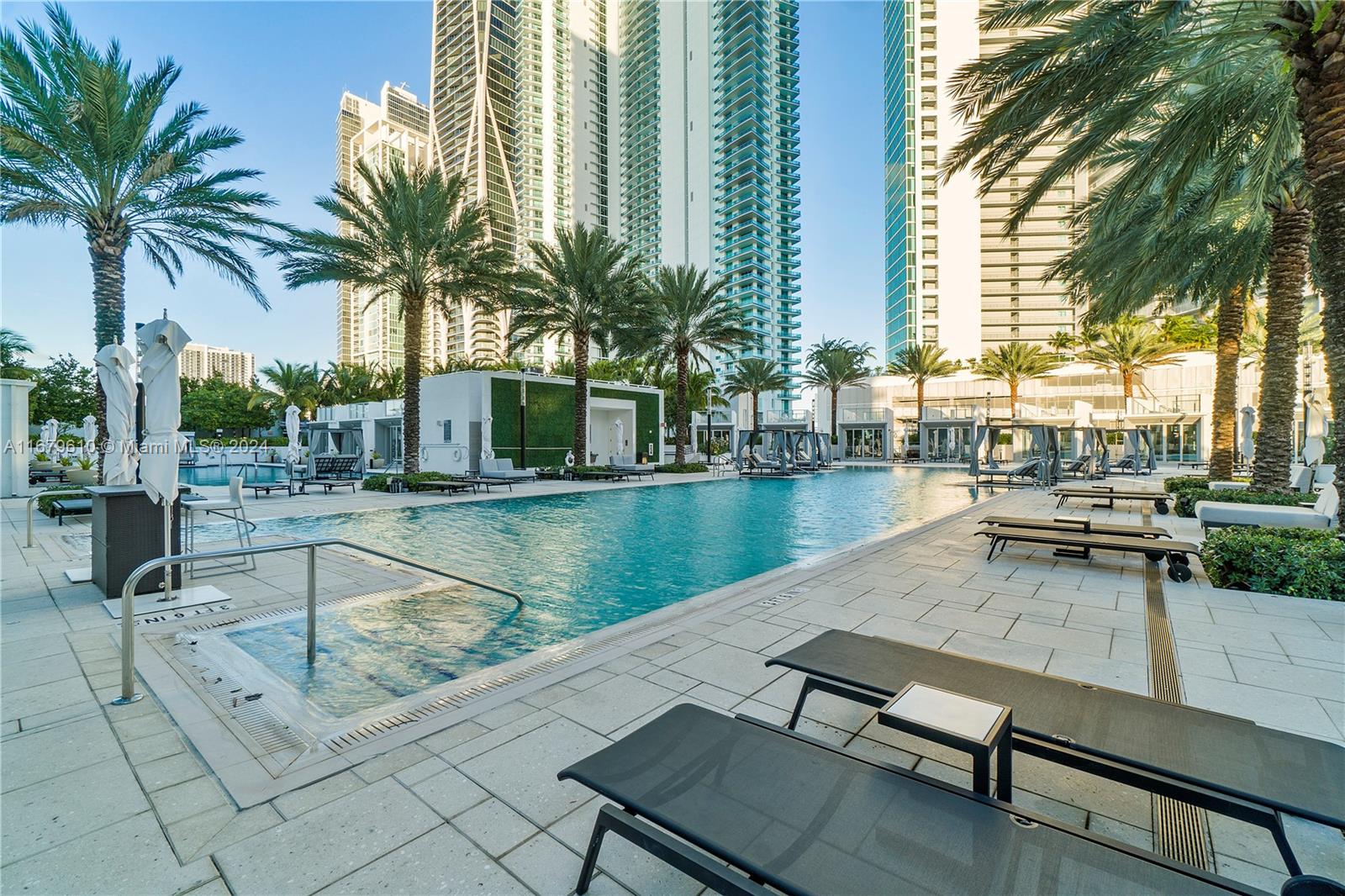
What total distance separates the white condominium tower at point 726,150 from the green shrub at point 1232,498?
3102 inches

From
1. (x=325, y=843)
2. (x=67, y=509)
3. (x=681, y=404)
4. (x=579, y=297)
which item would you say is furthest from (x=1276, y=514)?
(x=681, y=404)

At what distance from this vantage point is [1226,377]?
12438 mm

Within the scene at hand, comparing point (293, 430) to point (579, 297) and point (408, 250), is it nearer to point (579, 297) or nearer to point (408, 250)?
point (408, 250)

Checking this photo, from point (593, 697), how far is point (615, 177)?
122m

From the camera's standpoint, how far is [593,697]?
3256 millimetres

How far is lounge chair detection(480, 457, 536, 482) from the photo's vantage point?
18.3 meters

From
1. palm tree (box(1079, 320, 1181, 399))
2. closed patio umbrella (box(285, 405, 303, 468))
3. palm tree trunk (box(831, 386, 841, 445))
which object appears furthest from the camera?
palm tree trunk (box(831, 386, 841, 445))

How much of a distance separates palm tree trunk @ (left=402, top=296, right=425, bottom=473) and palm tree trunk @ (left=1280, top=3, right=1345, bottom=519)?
17801mm

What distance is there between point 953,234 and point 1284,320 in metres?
67.5

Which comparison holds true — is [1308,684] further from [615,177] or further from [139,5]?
[615,177]

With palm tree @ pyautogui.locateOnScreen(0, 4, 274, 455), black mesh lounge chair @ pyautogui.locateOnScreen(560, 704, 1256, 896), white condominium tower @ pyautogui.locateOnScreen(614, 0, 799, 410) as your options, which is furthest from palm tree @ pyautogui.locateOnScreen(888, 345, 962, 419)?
white condominium tower @ pyautogui.locateOnScreen(614, 0, 799, 410)

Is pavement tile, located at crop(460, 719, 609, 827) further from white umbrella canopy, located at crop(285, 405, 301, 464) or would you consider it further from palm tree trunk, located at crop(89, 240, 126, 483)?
white umbrella canopy, located at crop(285, 405, 301, 464)

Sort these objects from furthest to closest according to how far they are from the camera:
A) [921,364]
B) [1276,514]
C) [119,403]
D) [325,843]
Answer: [921,364] → [1276,514] → [119,403] → [325,843]

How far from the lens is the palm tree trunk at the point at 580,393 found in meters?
→ 22.1
